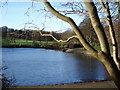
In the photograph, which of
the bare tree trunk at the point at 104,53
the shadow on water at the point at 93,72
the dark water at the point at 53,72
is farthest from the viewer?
the shadow on water at the point at 93,72

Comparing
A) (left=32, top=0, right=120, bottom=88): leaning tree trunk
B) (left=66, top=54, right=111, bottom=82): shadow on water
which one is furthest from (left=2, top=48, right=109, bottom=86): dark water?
(left=32, top=0, right=120, bottom=88): leaning tree trunk

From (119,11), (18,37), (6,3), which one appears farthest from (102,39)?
(119,11)

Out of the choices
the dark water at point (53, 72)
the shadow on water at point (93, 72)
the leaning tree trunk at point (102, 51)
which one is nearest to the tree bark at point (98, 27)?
the leaning tree trunk at point (102, 51)

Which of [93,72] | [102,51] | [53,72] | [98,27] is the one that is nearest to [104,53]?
[102,51]

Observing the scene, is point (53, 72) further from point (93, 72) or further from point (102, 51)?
point (102, 51)

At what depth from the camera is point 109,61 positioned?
1110 millimetres

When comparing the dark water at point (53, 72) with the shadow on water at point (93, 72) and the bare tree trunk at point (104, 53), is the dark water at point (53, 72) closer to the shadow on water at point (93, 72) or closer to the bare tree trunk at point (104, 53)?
the shadow on water at point (93, 72)

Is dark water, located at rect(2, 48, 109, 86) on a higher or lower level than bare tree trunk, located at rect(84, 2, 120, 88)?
lower

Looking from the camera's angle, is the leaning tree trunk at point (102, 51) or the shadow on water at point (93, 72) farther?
the shadow on water at point (93, 72)

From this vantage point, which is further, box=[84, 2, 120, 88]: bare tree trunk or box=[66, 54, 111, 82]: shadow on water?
box=[66, 54, 111, 82]: shadow on water

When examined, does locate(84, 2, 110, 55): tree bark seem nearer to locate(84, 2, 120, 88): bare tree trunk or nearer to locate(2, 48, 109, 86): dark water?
locate(84, 2, 120, 88): bare tree trunk

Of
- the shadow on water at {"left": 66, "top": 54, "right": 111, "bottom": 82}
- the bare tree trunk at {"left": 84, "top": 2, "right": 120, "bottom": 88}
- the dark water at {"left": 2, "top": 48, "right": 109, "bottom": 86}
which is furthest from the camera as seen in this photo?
the shadow on water at {"left": 66, "top": 54, "right": 111, "bottom": 82}

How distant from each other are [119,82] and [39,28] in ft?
2.80

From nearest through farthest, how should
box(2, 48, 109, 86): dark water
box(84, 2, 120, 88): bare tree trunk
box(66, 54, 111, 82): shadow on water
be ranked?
box(84, 2, 120, 88): bare tree trunk < box(2, 48, 109, 86): dark water < box(66, 54, 111, 82): shadow on water
